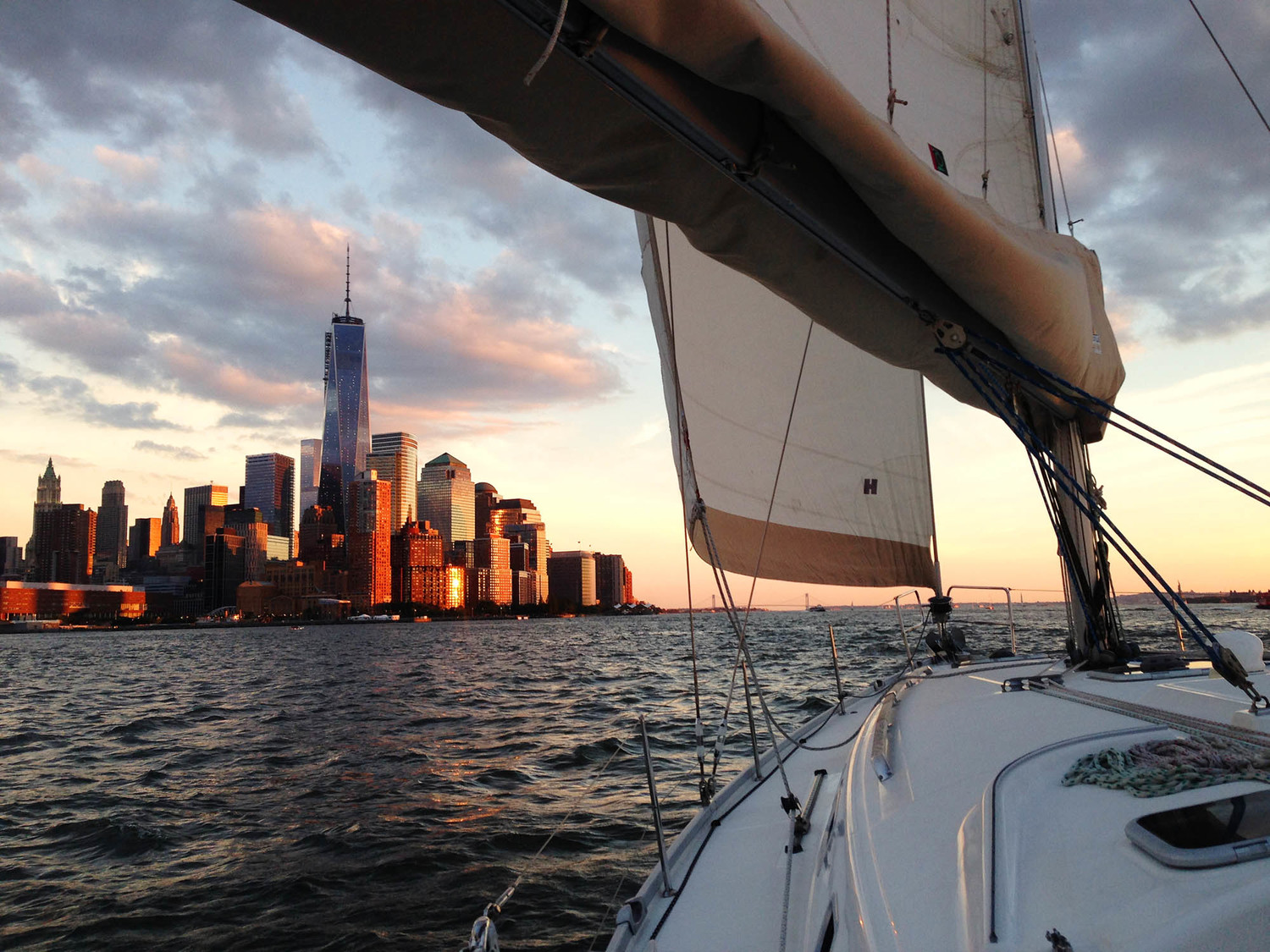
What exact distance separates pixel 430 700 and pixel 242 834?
34.0ft

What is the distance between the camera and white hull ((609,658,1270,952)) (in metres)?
1.37

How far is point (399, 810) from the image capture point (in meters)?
7.66

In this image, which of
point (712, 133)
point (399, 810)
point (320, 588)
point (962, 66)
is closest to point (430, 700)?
point (399, 810)

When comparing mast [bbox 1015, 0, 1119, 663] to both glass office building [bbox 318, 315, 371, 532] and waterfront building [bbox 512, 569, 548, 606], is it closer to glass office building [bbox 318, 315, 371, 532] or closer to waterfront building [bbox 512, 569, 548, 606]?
waterfront building [bbox 512, 569, 548, 606]

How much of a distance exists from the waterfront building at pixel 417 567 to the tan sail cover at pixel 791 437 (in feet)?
464

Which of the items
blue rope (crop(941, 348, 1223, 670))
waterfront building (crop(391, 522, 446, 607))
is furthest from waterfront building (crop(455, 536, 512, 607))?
blue rope (crop(941, 348, 1223, 670))

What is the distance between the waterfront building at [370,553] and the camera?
13375 cm

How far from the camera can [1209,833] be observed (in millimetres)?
1470

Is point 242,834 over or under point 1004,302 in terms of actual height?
under

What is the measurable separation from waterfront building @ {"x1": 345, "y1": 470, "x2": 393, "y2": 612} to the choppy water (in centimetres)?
12219

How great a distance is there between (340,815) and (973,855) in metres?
7.43

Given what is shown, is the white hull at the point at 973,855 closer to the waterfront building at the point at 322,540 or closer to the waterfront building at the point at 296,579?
the waterfront building at the point at 296,579

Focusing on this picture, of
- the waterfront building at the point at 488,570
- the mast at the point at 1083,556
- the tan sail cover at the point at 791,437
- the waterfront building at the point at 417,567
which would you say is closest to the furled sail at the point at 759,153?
the mast at the point at 1083,556

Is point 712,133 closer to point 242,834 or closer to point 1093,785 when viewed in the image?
point 1093,785
